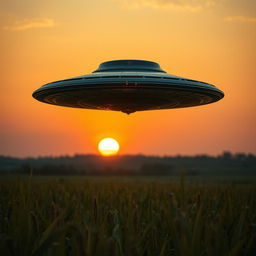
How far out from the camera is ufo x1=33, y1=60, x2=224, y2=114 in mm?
6312

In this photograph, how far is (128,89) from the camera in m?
6.42

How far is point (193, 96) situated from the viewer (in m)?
7.43

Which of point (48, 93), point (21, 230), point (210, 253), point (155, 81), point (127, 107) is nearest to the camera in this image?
point (210, 253)

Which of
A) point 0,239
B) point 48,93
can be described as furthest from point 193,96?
point 0,239

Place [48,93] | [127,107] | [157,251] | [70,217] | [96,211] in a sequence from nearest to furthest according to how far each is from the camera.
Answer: [157,251]
[96,211]
[70,217]
[48,93]
[127,107]

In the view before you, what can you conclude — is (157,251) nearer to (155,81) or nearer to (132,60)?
(155,81)

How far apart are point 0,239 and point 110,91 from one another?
189 inches

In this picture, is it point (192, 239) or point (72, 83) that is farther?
point (72, 83)

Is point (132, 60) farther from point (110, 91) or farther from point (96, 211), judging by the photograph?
point (96, 211)

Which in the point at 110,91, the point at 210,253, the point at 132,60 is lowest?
the point at 210,253

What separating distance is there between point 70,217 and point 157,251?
1.69m

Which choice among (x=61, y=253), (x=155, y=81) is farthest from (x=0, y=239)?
(x=155, y=81)

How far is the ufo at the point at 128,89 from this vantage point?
6.31 m

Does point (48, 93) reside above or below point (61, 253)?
above
